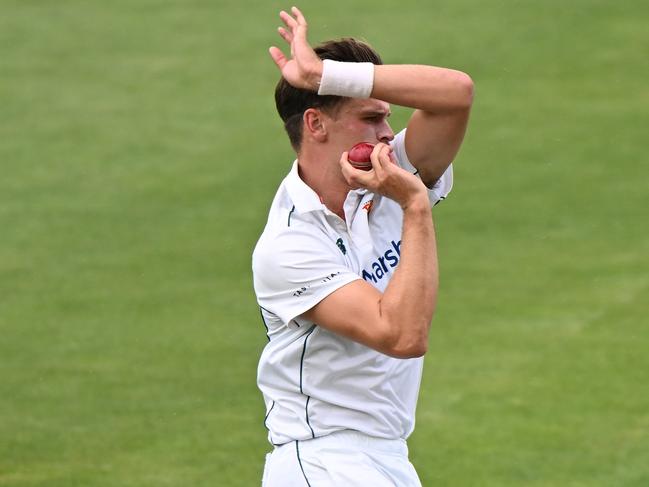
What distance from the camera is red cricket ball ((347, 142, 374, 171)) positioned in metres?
5.40

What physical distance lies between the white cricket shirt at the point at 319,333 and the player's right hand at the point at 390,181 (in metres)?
0.34

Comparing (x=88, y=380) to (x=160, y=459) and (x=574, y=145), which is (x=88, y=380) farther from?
(x=574, y=145)

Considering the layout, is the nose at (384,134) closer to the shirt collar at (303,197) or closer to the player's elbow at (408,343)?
the shirt collar at (303,197)

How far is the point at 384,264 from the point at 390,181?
0.58 metres

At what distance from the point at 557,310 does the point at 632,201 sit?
10.6 ft

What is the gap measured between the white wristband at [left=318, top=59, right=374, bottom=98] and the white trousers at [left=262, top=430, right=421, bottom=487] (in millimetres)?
1360

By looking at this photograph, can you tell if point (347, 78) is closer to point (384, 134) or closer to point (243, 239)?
point (384, 134)

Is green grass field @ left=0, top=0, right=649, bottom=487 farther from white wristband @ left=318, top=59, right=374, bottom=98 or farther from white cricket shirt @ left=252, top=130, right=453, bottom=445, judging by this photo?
white wristband @ left=318, top=59, right=374, bottom=98

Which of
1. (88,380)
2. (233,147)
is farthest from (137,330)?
(233,147)

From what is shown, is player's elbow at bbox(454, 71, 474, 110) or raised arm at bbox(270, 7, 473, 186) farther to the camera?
player's elbow at bbox(454, 71, 474, 110)

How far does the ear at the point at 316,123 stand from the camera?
5621 mm

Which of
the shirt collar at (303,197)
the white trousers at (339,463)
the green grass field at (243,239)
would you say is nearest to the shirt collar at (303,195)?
the shirt collar at (303,197)

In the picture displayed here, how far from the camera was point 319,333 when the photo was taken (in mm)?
5500

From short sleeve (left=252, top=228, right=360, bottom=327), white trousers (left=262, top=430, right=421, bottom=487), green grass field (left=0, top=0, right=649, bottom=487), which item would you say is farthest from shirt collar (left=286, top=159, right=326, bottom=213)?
green grass field (left=0, top=0, right=649, bottom=487)
